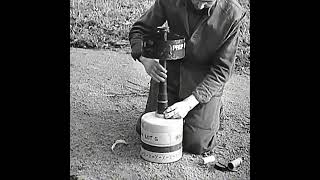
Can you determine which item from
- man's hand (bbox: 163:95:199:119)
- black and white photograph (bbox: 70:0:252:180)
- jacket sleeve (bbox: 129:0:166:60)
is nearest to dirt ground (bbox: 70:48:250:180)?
black and white photograph (bbox: 70:0:252:180)

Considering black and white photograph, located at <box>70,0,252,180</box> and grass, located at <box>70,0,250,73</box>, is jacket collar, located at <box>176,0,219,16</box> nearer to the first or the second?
black and white photograph, located at <box>70,0,252,180</box>

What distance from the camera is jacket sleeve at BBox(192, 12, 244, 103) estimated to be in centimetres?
103

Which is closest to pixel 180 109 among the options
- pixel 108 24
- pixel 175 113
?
pixel 175 113

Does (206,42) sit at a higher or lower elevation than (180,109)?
higher

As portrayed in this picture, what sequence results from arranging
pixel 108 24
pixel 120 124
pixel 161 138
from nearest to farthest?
pixel 161 138 → pixel 120 124 → pixel 108 24

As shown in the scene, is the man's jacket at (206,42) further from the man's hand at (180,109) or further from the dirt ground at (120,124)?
the dirt ground at (120,124)

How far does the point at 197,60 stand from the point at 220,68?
69 millimetres

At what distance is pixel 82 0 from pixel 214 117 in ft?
2.53

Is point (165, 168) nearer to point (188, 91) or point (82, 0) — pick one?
point (188, 91)

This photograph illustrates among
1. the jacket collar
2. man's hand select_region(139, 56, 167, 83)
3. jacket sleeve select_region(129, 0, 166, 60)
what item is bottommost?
man's hand select_region(139, 56, 167, 83)

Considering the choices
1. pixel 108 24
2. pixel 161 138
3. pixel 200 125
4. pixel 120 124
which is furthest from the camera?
pixel 108 24

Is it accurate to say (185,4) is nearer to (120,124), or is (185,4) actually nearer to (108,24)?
(120,124)

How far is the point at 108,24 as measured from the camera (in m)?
1.82

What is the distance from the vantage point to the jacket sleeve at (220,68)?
3.37ft
